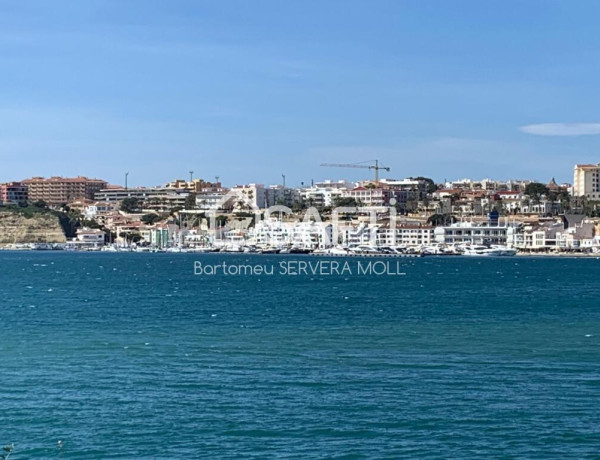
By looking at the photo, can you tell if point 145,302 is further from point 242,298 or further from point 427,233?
point 427,233

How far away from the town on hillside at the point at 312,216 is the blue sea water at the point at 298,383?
72024 mm

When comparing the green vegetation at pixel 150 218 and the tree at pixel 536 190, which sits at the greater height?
the tree at pixel 536 190

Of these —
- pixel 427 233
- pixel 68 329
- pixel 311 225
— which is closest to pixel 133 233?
pixel 311 225

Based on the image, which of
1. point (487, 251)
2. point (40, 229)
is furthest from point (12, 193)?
point (487, 251)

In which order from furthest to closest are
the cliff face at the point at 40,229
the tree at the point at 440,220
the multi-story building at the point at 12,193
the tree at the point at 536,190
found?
the multi-story building at the point at 12,193 → the tree at the point at 536,190 → the cliff face at the point at 40,229 → the tree at the point at 440,220

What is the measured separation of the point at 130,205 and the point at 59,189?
13.9 m

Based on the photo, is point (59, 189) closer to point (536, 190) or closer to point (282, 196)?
point (282, 196)

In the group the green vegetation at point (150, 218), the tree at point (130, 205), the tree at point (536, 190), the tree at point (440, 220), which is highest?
the tree at point (536, 190)

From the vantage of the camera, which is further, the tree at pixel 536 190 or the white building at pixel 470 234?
the tree at pixel 536 190

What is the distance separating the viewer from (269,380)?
1634 centimetres

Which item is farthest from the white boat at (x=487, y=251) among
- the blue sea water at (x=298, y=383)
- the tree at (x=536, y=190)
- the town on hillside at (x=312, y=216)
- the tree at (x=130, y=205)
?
the blue sea water at (x=298, y=383)

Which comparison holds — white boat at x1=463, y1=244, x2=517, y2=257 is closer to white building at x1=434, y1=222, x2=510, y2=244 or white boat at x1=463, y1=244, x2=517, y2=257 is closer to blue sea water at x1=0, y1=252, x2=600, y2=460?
white building at x1=434, y1=222, x2=510, y2=244

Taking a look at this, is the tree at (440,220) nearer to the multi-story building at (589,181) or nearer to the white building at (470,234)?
the white building at (470,234)

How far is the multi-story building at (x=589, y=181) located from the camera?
13075 centimetres
